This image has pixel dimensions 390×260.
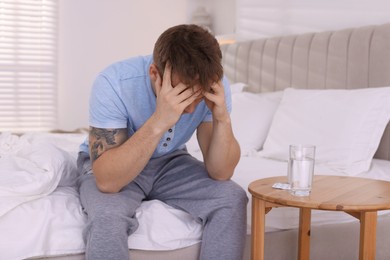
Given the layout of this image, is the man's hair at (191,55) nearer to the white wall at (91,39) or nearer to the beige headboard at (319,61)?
the beige headboard at (319,61)

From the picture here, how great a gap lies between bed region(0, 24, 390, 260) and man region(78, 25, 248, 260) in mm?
85

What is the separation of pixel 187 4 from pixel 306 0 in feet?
6.77

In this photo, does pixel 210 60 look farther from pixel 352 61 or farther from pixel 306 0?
pixel 306 0

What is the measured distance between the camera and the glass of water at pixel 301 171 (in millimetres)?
1451

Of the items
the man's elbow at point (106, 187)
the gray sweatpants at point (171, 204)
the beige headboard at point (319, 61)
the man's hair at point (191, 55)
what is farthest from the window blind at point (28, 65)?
the man's hair at point (191, 55)

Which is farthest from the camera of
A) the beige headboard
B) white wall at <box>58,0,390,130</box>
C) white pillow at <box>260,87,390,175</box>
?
white wall at <box>58,0,390,130</box>

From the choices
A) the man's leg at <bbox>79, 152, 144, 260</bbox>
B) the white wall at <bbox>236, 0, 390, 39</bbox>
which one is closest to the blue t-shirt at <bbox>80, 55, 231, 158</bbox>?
the man's leg at <bbox>79, 152, 144, 260</bbox>

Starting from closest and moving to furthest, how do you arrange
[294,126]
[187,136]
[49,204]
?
[49,204] → [187,136] → [294,126]

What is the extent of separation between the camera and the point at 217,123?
1562mm

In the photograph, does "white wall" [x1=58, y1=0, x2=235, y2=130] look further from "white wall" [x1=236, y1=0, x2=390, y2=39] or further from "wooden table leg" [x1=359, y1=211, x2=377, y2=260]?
"wooden table leg" [x1=359, y1=211, x2=377, y2=260]

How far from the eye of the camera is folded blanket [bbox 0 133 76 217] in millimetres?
1468

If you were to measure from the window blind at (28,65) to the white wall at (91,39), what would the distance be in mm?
87

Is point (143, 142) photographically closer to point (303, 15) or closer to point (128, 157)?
point (128, 157)

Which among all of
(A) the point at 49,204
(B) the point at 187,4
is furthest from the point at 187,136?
(B) the point at 187,4
